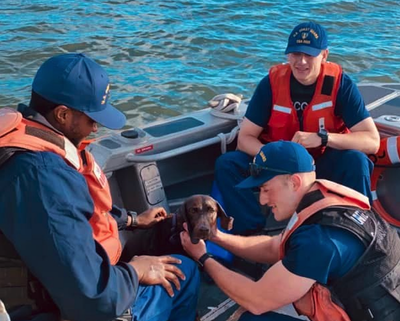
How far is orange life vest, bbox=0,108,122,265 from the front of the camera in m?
2.34

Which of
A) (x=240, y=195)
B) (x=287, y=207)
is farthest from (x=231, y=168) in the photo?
(x=287, y=207)

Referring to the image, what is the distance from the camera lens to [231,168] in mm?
4156

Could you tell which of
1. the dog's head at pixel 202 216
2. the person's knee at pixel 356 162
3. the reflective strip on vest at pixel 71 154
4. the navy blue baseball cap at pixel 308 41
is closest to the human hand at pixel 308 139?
the person's knee at pixel 356 162

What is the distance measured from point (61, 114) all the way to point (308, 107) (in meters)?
2.21

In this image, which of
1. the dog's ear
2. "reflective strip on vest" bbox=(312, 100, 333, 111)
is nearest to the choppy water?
"reflective strip on vest" bbox=(312, 100, 333, 111)

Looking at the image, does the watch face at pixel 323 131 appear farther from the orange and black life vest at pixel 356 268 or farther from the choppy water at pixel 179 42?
the choppy water at pixel 179 42

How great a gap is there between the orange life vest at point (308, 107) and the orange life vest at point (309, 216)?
1557mm

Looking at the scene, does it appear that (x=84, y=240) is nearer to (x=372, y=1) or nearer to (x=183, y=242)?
(x=183, y=242)

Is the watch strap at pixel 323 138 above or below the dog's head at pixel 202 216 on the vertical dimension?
above

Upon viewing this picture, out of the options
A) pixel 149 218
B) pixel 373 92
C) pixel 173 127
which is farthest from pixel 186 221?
pixel 373 92

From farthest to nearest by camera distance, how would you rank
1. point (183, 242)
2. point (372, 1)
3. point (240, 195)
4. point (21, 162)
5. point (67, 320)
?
point (372, 1), point (240, 195), point (183, 242), point (67, 320), point (21, 162)

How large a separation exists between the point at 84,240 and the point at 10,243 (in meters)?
0.29

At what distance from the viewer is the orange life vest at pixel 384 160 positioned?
4410 millimetres

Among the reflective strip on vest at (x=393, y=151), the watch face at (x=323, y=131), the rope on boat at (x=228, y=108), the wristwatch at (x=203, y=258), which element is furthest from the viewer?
the rope on boat at (x=228, y=108)
